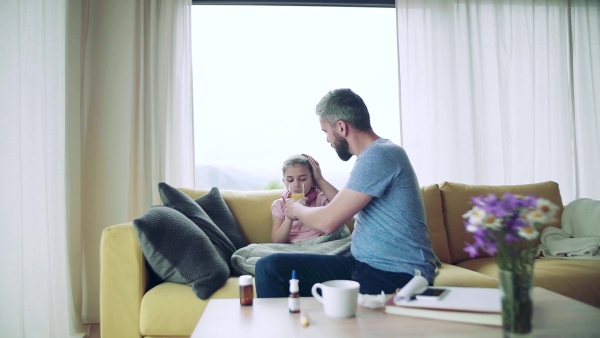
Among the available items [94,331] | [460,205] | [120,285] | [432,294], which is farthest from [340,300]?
[94,331]

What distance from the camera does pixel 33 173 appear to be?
2.29 meters

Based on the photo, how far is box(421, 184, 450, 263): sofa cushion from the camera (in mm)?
2486

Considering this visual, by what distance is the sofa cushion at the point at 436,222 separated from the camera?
2486 millimetres

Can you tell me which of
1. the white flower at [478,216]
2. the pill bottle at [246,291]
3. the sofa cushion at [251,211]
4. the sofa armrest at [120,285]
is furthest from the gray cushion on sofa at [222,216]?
the white flower at [478,216]

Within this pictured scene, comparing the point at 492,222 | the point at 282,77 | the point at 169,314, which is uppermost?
the point at 282,77

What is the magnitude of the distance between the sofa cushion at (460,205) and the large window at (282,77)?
0.84m

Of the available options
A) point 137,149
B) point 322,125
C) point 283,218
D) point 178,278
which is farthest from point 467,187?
point 137,149

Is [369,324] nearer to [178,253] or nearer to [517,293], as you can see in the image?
[517,293]

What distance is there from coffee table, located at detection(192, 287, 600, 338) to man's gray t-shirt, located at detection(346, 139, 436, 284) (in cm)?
33

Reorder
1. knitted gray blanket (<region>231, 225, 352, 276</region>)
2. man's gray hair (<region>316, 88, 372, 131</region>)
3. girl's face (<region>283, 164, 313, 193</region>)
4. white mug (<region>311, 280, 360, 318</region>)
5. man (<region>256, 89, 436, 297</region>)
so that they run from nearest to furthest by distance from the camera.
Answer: white mug (<region>311, 280, 360, 318</region>) → man (<region>256, 89, 436, 297</region>) → man's gray hair (<region>316, 88, 372, 131</region>) → knitted gray blanket (<region>231, 225, 352, 276</region>) → girl's face (<region>283, 164, 313, 193</region>)

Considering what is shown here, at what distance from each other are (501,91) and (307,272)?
2.49 m

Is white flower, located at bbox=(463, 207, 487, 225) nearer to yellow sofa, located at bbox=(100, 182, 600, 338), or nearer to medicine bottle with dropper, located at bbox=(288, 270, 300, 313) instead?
medicine bottle with dropper, located at bbox=(288, 270, 300, 313)

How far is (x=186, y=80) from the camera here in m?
3.04

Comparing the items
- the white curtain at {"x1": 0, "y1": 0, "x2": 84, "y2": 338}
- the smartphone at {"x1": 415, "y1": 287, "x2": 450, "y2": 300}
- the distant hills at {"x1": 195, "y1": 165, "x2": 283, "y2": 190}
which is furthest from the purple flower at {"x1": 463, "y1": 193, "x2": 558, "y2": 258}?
the distant hills at {"x1": 195, "y1": 165, "x2": 283, "y2": 190}
